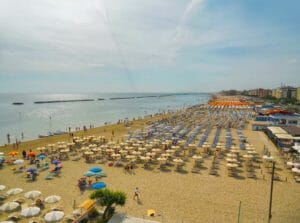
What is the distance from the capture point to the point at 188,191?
1389cm

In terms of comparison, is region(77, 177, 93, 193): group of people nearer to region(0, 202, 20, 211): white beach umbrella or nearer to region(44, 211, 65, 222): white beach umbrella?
region(0, 202, 20, 211): white beach umbrella

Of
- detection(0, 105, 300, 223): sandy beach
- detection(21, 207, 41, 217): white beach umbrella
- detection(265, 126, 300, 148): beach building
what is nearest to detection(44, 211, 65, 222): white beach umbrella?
detection(21, 207, 41, 217): white beach umbrella

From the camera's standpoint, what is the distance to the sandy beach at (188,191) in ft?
37.3

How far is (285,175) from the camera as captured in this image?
54.1 ft

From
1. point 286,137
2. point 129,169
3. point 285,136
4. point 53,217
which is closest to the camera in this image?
point 53,217

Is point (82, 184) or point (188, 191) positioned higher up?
point (82, 184)

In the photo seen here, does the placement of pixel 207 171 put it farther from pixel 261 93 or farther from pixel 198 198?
pixel 261 93

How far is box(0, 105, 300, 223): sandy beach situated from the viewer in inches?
448

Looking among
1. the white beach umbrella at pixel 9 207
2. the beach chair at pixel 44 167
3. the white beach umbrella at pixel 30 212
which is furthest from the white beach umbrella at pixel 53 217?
the beach chair at pixel 44 167

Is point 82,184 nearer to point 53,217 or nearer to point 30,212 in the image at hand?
point 30,212

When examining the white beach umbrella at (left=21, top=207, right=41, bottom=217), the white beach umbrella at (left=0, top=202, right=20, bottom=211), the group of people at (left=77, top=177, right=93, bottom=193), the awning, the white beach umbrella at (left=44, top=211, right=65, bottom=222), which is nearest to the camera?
the white beach umbrella at (left=44, top=211, right=65, bottom=222)

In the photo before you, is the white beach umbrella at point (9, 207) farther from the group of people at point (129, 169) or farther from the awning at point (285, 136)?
the awning at point (285, 136)

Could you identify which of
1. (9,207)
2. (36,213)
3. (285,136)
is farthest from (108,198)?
(285,136)

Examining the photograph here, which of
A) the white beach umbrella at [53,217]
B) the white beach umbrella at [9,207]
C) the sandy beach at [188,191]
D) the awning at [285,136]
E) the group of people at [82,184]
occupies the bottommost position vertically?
the sandy beach at [188,191]
